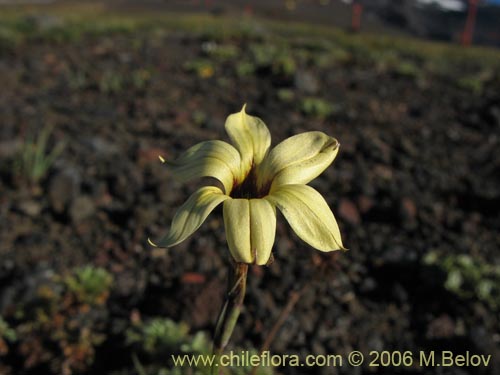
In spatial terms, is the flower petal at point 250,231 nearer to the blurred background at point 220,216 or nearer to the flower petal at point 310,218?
the flower petal at point 310,218

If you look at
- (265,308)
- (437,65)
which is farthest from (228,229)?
(437,65)

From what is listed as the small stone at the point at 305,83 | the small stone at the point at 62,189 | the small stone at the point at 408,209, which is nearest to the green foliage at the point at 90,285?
the small stone at the point at 62,189

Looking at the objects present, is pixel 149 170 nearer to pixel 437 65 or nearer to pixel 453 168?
pixel 453 168

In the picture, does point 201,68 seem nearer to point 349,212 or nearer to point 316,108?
point 316,108

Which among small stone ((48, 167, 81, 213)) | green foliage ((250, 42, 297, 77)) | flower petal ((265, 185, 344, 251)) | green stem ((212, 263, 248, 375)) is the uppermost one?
flower petal ((265, 185, 344, 251))

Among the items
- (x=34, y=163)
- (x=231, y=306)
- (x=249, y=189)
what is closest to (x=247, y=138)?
(x=249, y=189)

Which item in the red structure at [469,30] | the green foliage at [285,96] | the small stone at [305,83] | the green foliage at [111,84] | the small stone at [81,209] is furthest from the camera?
the red structure at [469,30]

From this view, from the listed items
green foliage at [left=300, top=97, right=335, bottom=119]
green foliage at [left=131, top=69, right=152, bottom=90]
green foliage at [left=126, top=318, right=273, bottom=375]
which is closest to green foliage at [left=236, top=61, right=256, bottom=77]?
green foliage at [left=131, top=69, right=152, bottom=90]

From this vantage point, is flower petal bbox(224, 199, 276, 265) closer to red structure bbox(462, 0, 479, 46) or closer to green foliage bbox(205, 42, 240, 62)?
green foliage bbox(205, 42, 240, 62)
